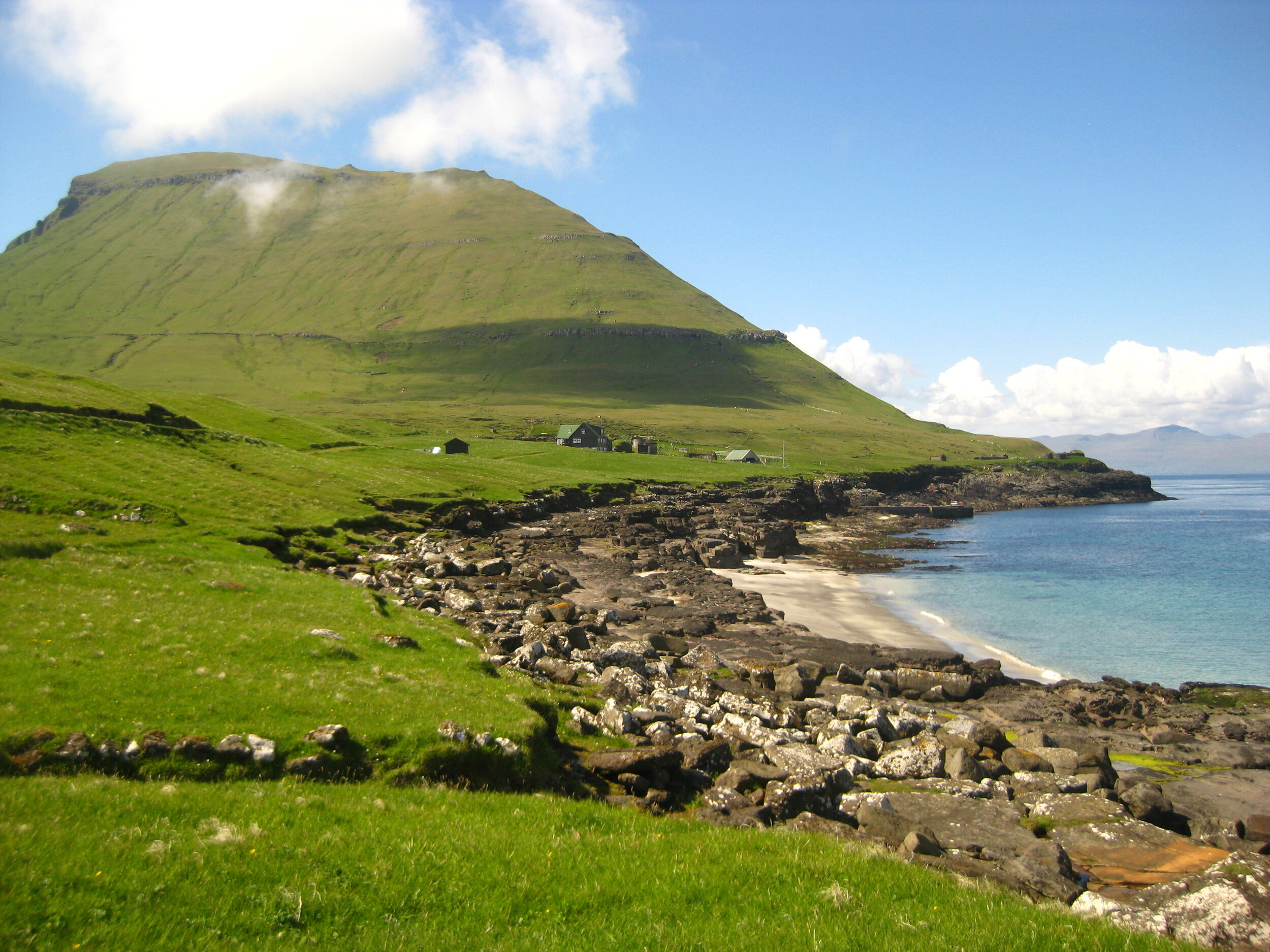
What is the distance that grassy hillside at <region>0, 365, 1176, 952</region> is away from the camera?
323 inches

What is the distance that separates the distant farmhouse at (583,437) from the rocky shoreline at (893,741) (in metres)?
115

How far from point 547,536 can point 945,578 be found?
45671 mm

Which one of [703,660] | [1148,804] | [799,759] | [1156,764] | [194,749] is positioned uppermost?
[194,749]

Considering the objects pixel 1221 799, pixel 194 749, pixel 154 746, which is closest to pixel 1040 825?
pixel 1221 799

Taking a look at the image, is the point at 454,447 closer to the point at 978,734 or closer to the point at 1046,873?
the point at 978,734

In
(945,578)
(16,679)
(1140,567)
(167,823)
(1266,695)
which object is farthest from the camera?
(1140,567)

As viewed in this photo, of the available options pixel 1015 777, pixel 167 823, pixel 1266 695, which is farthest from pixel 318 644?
pixel 1266 695

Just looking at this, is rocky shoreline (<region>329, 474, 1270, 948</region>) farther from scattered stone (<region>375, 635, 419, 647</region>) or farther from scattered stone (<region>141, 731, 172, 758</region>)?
scattered stone (<region>141, 731, 172, 758</region>)

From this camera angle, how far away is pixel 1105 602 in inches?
2721

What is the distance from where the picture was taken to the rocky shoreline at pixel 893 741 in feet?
50.5

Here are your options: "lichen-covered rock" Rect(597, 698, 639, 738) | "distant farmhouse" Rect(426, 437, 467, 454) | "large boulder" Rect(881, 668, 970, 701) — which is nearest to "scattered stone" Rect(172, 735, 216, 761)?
"lichen-covered rock" Rect(597, 698, 639, 738)

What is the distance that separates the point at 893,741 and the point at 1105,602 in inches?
2310

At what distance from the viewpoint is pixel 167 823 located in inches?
376

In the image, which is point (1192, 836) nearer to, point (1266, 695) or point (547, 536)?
point (1266, 695)
